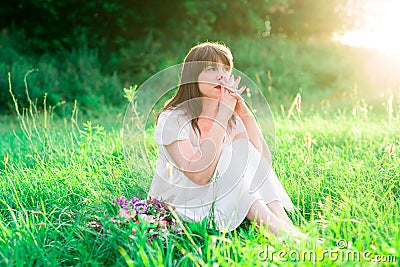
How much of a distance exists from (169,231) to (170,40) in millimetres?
8375

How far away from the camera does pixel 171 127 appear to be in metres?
2.63

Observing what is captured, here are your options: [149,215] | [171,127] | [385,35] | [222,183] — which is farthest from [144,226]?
[385,35]

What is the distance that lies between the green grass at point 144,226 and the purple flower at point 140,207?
0.13m

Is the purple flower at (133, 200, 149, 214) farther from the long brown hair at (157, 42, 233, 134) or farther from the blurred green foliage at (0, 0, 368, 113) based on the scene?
the blurred green foliage at (0, 0, 368, 113)

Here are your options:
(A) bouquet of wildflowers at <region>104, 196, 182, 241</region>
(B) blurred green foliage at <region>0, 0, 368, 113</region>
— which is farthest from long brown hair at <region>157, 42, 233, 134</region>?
(B) blurred green foliage at <region>0, 0, 368, 113</region>

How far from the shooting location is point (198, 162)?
2510 mm

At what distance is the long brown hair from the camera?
2.72m

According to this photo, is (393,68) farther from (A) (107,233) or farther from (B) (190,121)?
(A) (107,233)

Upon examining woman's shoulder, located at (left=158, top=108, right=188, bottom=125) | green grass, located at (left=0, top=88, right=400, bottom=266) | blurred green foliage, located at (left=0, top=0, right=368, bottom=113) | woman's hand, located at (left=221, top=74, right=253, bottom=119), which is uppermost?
woman's hand, located at (left=221, top=74, right=253, bottom=119)

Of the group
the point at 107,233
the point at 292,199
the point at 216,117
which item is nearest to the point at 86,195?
the point at 107,233

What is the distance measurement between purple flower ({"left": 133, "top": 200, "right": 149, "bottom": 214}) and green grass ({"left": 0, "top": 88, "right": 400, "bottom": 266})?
0.44 feet

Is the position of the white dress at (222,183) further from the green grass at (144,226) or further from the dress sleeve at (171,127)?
the green grass at (144,226)

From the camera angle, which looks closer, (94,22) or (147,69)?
(147,69)

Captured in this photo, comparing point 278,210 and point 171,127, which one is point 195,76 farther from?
point 278,210
